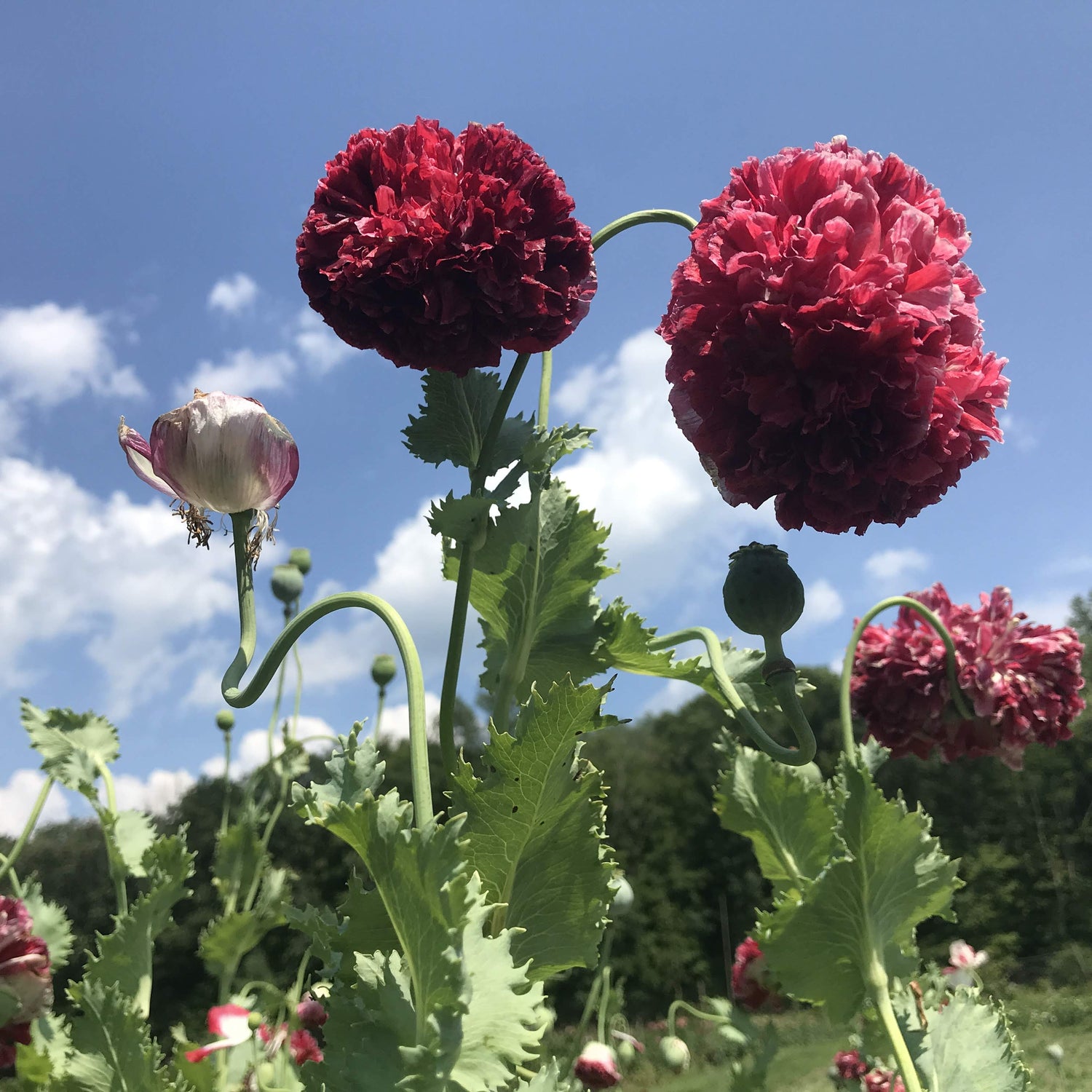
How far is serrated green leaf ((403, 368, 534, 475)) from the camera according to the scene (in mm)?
1164

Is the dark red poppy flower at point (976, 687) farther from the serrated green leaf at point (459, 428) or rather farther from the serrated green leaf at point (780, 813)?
the serrated green leaf at point (459, 428)

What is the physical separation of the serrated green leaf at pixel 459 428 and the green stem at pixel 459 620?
1.9 inches

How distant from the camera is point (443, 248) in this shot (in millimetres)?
1037

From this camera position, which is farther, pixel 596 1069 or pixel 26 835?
pixel 596 1069

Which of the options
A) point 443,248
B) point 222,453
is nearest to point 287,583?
point 222,453

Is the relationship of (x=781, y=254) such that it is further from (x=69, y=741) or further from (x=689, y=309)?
(x=69, y=741)

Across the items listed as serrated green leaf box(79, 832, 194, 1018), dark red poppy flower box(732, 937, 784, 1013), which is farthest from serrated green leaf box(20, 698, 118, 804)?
dark red poppy flower box(732, 937, 784, 1013)

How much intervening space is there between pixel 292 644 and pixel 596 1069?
9.52 ft

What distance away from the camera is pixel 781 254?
1011 millimetres

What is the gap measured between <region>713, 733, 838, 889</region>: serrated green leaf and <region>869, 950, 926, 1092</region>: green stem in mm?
201

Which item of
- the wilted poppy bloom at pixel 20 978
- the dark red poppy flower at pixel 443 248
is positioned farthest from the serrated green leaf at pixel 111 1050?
the dark red poppy flower at pixel 443 248

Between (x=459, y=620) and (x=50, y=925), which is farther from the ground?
(x=459, y=620)

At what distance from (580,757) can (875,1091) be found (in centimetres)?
211

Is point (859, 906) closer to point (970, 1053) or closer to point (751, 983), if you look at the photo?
point (970, 1053)
